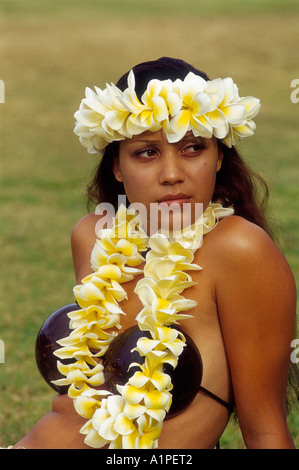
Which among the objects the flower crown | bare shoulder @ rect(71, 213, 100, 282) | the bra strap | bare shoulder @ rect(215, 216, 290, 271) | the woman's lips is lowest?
the bra strap

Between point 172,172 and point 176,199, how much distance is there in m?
0.10

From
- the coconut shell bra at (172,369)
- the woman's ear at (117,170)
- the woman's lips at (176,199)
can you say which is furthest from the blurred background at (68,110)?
the coconut shell bra at (172,369)

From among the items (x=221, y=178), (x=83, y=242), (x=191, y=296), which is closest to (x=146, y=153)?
(x=221, y=178)

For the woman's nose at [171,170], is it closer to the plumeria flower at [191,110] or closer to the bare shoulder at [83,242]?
the plumeria flower at [191,110]

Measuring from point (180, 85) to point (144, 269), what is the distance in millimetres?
643

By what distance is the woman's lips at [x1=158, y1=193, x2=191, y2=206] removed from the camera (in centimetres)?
289

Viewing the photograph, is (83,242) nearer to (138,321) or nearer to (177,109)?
(138,321)

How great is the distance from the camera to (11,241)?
361 inches

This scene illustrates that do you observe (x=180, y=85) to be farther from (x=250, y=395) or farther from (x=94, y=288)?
(x=250, y=395)

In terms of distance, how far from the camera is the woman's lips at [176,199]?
289 centimetres

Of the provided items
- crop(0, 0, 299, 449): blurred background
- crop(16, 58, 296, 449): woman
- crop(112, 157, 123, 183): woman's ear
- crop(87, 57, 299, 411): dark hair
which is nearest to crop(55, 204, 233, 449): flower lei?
crop(16, 58, 296, 449): woman

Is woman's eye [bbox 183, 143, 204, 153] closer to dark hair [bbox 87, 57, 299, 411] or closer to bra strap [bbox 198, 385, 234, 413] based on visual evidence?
dark hair [bbox 87, 57, 299, 411]

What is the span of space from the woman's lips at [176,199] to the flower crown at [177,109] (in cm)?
19

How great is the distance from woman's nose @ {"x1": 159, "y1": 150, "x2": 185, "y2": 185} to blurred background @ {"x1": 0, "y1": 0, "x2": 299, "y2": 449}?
1141 millimetres
